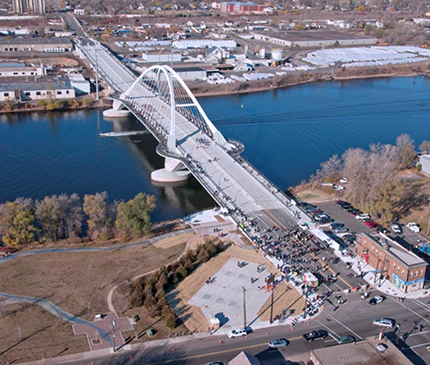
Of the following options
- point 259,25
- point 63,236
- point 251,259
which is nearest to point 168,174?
point 63,236

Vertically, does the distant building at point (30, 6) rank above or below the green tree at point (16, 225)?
above

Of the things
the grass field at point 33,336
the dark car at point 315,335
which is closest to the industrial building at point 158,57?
the grass field at point 33,336

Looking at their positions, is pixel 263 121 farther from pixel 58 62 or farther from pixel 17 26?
pixel 17 26

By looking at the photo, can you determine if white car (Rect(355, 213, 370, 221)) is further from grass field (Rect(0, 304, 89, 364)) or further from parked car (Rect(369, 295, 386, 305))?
grass field (Rect(0, 304, 89, 364))

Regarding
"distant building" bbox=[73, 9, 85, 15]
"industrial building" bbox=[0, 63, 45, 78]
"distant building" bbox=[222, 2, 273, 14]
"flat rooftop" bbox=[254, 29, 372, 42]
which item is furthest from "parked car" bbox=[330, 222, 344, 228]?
"distant building" bbox=[222, 2, 273, 14]

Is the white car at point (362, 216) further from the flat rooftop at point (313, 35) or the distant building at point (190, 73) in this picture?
the flat rooftop at point (313, 35)

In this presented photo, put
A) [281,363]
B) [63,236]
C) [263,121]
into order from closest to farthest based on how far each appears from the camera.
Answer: [281,363]
[63,236]
[263,121]
